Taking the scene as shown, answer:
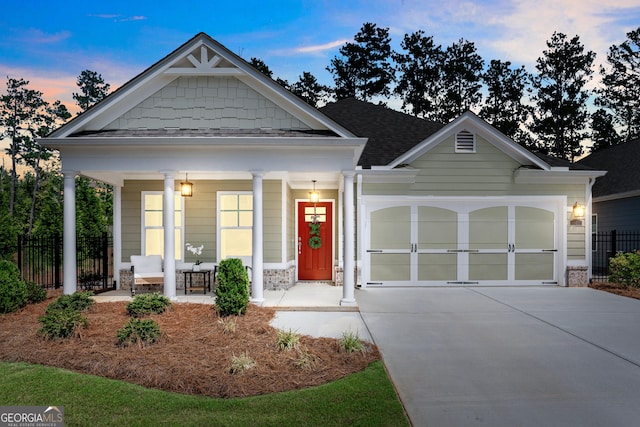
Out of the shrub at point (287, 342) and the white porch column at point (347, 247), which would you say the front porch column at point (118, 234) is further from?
the shrub at point (287, 342)

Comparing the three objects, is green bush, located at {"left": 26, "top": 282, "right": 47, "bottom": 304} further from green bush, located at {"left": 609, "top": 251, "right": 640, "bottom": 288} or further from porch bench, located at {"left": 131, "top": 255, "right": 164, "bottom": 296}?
green bush, located at {"left": 609, "top": 251, "right": 640, "bottom": 288}

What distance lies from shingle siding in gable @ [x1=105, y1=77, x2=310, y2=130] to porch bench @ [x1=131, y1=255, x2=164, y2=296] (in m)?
3.27

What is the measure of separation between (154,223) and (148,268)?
129cm

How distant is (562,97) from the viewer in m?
27.3

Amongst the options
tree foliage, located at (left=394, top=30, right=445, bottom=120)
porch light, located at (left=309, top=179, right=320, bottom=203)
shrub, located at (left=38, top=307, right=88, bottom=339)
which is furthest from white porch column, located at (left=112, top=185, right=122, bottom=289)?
tree foliage, located at (left=394, top=30, right=445, bottom=120)

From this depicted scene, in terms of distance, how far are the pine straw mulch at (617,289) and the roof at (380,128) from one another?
659 cm

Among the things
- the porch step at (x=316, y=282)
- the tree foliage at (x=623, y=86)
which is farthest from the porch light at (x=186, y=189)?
the tree foliage at (x=623, y=86)

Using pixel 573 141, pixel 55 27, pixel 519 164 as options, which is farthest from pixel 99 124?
pixel 573 141

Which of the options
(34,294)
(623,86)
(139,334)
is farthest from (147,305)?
(623,86)

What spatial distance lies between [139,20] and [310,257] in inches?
441

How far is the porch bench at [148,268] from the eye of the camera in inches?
365

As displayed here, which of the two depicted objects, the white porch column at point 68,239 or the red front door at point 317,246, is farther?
the red front door at point 317,246

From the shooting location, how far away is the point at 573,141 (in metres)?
27.7

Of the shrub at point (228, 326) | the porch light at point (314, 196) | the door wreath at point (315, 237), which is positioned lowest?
the shrub at point (228, 326)
